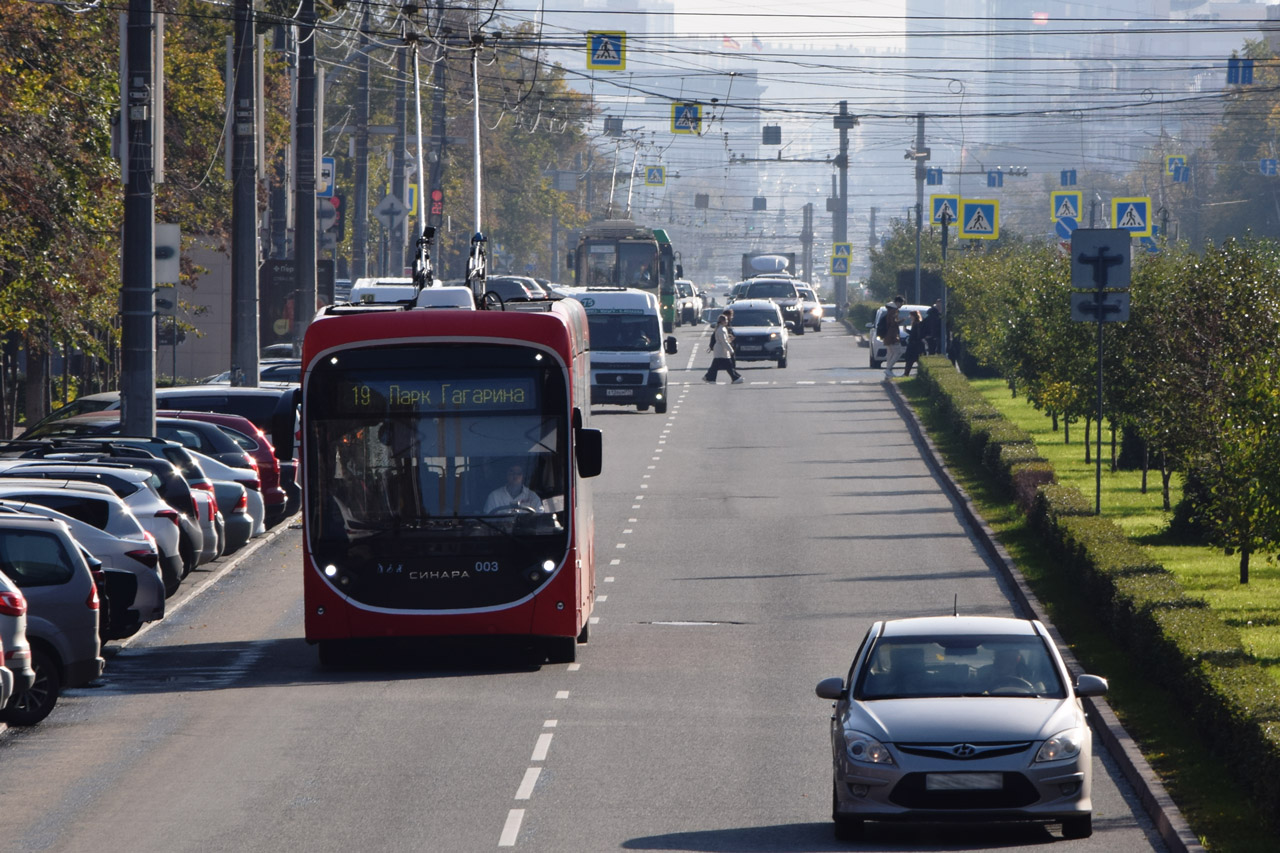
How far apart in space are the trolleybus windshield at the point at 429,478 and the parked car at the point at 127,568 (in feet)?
6.70

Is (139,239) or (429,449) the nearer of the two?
(429,449)

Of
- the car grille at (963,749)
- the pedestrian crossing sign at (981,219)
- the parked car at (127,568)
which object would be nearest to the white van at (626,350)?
the pedestrian crossing sign at (981,219)

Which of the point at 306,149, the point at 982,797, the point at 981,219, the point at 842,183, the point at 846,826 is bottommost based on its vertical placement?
the point at 846,826

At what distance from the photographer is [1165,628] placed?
1609 cm

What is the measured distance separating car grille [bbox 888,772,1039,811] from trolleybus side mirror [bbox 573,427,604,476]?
21.4ft

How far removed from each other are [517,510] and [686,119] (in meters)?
49.1

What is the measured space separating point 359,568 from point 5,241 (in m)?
11.9

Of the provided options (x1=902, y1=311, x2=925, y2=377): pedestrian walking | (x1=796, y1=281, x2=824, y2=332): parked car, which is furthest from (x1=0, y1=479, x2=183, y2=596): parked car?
(x1=796, y1=281, x2=824, y2=332): parked car

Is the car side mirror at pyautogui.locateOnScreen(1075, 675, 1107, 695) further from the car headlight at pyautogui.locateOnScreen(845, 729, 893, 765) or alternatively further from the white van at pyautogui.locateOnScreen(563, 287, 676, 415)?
the white van at pyautogui.locateOnScreen(563, 287, 676, 415)

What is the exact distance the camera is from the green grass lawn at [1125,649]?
12.1 metres

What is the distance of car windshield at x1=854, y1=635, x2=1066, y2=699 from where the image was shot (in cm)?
1212

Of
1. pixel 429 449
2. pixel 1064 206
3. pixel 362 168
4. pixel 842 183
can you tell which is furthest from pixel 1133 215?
pixel 842 183

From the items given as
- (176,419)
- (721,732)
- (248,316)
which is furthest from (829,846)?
(248,316)

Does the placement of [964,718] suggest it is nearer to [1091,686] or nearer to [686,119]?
[1091,686]
